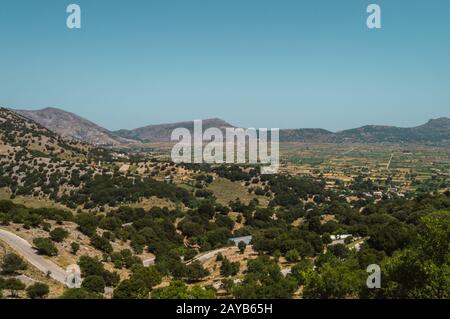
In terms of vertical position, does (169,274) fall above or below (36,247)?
below

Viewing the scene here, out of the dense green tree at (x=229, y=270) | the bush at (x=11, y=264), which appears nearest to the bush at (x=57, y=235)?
the bush at (x=11, y=264)

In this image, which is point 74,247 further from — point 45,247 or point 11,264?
point 11,264

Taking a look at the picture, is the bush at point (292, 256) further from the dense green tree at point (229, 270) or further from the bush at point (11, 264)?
the bush at point (11, 264)

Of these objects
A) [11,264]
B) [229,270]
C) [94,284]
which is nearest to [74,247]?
[11,264]

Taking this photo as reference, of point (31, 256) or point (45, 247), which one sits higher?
point (45, 247)

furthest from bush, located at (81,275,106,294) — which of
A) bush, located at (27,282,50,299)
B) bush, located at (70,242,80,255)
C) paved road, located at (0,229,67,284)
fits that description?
bush, located at (70,242,80,255)
